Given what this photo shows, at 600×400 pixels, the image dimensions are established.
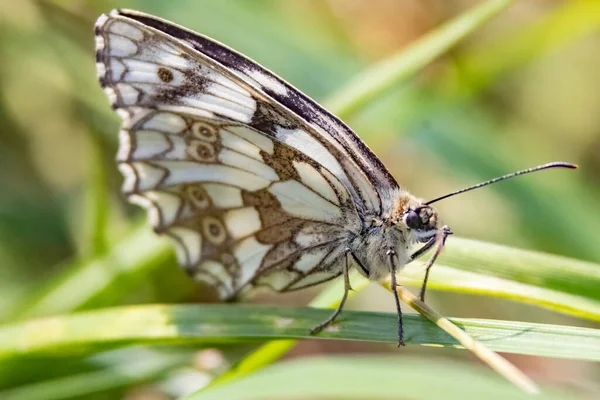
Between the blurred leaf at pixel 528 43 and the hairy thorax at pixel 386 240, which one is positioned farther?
the blurred leaf at pixel 528 43

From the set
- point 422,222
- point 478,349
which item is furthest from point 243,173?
point 478,349

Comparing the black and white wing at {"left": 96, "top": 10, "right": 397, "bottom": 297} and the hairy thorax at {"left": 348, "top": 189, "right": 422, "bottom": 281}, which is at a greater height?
the black and white wing at {"left": 96, "top": 10, "right": 397, "bottom": 297}

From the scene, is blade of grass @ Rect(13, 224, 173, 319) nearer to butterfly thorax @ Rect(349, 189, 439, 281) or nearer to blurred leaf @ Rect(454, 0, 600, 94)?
butterfly thorax @ Rect(349, 189, 439, 281)

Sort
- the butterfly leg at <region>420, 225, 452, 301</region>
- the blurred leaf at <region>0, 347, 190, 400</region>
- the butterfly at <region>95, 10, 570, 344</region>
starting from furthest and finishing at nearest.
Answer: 1. the blurred leaf at <region>0, 347, 190, 400</region>
2. the butterfly at <region>95, 10, 570, 344</region>
3. the butterfly leg at <region>420, 225, 452, 301</region>

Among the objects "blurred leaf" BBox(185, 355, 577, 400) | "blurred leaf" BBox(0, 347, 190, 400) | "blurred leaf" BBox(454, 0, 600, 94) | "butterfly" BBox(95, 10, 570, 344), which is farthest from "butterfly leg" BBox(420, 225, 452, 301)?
"blurred leaf" BBox(454, 0, 600, 94)

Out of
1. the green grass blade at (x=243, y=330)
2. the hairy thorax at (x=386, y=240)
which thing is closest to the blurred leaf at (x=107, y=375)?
the green grass blade at (x=243, y=330)

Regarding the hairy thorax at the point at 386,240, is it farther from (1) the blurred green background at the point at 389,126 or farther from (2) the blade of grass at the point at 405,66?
(1) the blurred green background at the point at 389,126

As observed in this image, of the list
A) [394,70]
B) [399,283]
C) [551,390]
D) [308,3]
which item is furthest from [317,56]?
[551,390]
